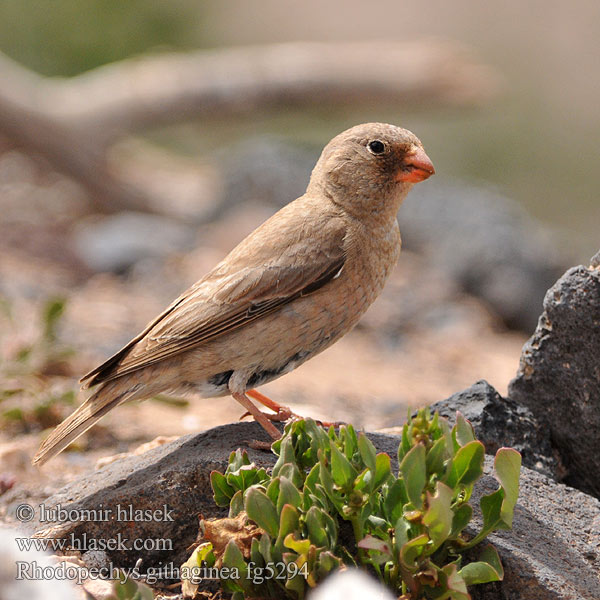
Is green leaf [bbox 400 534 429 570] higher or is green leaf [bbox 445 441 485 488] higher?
green leaf [bbox 445 441 485 488]

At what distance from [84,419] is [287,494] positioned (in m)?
1.45

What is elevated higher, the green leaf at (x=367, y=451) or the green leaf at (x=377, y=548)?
the green leaf at (x=367, y=451)

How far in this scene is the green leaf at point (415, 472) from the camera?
8.50ft

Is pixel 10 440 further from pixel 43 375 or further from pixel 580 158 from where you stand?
pixel 580 158

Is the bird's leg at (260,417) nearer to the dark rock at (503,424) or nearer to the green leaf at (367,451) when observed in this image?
the dark rock at (503,424)

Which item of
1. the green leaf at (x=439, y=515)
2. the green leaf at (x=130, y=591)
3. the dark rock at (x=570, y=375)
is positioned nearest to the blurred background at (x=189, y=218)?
the dark rock at (x=570, y=375)

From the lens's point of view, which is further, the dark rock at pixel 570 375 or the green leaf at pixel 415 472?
the dark rock at pixel 570 375

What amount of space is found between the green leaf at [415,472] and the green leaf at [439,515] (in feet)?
0.12

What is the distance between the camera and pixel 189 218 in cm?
1023

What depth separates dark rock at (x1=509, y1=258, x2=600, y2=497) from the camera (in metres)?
3.63

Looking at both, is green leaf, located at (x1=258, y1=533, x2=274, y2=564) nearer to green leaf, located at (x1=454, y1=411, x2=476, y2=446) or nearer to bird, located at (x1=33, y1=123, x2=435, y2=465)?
green leaf, located at (x1=454, y1=411, x2=476, y2=446)

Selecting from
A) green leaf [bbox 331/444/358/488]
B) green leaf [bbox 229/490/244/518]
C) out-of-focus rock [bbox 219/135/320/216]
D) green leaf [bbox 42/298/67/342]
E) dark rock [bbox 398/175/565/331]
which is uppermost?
out-of-focus rock [bbox 219/135/320/216]

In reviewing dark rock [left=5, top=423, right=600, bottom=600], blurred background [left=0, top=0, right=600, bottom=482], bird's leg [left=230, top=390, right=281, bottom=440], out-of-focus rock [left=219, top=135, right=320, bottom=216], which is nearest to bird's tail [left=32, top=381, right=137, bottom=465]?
dark rock [left=5, top=423, right=600, bottom=600]

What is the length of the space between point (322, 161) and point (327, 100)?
598cm
